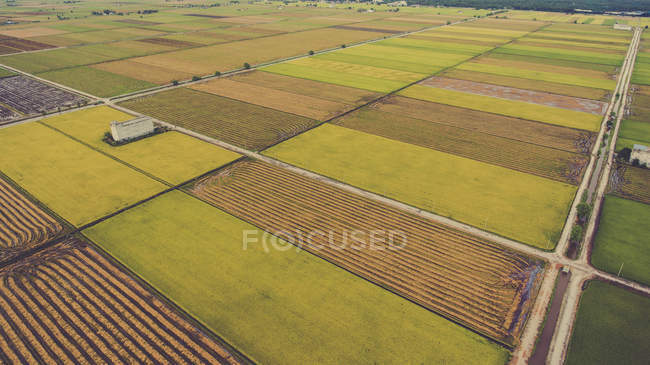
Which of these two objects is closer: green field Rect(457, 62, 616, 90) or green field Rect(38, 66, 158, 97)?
green field Rect(38, 66, 158, 97)

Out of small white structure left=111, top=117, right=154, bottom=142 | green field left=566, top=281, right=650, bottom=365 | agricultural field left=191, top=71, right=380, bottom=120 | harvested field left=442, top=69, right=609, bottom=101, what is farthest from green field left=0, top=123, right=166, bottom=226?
harvested field left=442, top=69, right=609, bottom=101

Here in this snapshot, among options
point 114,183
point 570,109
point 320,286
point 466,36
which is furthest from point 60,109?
point 466,36

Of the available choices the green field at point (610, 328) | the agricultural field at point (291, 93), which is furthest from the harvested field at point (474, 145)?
the green field at point (610, 328)

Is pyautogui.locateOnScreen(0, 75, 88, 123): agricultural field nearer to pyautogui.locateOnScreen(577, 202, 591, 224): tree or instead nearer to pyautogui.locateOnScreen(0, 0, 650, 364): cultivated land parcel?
pyautogui.locateOnScreen(0, 0, 650, 364): cultivated land parcel

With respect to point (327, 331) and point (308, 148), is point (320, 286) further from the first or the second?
point (308, 148)

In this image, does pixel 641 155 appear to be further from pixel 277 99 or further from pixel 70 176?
pixel 70 176

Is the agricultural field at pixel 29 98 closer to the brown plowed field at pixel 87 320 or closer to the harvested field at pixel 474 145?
the brown plowed field at pixel 87 320
